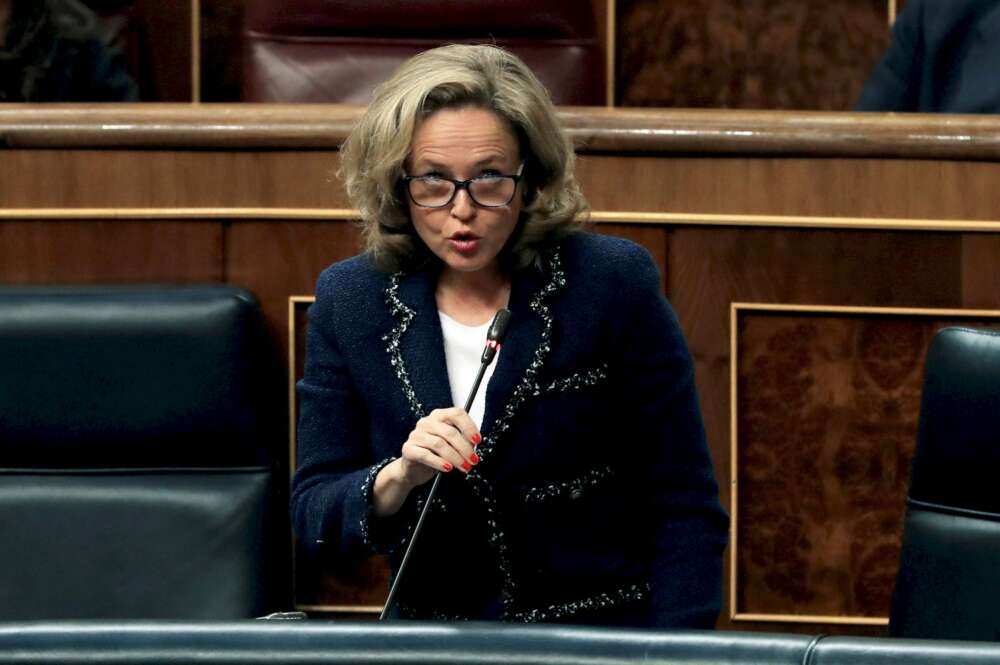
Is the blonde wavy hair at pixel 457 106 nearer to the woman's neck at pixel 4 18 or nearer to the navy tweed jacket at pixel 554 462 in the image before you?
the navy tweed jacket at pixel 554 462

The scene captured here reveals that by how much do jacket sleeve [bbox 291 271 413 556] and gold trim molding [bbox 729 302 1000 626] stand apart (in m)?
0.26

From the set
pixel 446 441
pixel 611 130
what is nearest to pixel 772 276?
pixel 611 130

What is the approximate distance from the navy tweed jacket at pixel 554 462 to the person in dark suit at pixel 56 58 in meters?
0.63

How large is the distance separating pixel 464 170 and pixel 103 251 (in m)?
0.33

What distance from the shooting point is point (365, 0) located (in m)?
1.26

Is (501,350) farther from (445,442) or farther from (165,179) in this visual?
(165,179)

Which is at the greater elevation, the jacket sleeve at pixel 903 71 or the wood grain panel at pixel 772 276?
the jacket sleeve at pixel 903 71

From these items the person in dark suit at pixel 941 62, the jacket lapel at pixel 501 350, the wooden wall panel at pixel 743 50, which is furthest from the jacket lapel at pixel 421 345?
the wooden wall panel at pixel 743 50

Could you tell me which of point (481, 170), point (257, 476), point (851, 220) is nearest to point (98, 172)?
point (257, 476)

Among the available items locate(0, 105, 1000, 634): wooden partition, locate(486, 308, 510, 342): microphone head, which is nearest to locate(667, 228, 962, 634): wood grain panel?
locate(0, 105, 1000, 634): wooden partition

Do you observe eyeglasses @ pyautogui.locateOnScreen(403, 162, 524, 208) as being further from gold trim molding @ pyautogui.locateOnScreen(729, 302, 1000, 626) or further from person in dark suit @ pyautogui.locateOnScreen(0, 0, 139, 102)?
person in dark suit @ pyautogui.locateOnScreen(0, 0, 139, 102)

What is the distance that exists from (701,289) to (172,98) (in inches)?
33.2

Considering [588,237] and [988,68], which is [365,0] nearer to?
[988,68]

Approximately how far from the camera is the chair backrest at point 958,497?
67 cm
